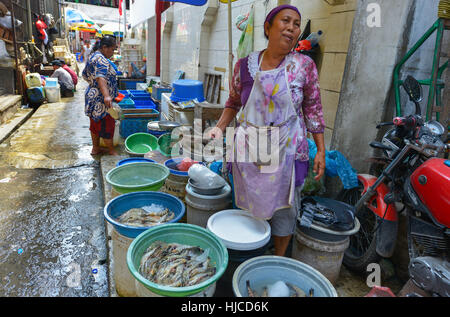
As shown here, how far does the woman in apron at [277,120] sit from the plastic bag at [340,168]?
0.78 m

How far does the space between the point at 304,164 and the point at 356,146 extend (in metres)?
1.28

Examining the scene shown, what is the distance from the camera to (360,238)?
2977mm

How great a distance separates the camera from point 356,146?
3.24 meters

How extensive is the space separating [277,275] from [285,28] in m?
1.74

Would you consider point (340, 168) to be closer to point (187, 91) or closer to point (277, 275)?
point (277, 275)

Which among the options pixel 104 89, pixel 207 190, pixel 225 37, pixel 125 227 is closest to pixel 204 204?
pixel 207 190

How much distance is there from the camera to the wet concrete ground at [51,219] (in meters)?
2.78

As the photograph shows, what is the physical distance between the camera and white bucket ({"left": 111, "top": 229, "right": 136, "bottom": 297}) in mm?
2266

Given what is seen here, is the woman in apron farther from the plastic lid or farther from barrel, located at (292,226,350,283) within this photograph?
barrel, located at (292,226,350,283)

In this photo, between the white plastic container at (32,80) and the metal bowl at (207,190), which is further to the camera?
the white plastic container at (32,80)

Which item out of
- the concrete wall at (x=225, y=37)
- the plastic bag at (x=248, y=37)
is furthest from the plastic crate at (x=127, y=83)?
the plastic bag at (x=248, y=37)

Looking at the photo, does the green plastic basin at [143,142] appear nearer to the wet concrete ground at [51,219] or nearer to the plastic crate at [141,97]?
the wet concrete ground at [51,219]
